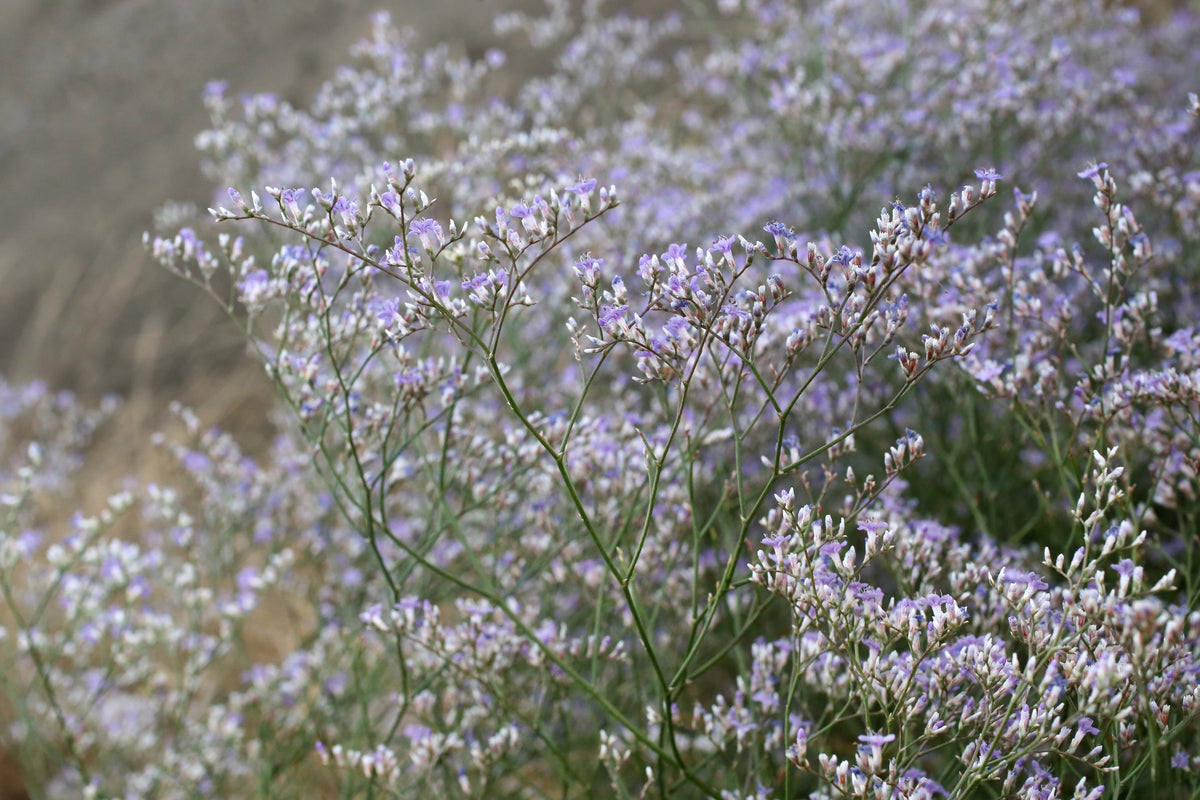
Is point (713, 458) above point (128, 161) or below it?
below

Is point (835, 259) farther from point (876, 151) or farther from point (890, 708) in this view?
point (876, 151)

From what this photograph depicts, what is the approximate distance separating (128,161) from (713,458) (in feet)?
16.1

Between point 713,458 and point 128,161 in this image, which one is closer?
point 713,458

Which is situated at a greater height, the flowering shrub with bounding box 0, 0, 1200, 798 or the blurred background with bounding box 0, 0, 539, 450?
the blurred background with bounding box 0, 0, 539, 450

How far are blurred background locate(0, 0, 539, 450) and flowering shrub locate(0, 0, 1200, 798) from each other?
1.80 m

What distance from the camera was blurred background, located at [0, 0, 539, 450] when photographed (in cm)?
632

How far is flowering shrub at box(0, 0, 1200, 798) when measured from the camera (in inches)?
70.2

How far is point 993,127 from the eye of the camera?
340 centimetres

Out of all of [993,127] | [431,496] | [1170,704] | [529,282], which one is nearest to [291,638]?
[529,282]

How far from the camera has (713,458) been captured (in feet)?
10.7

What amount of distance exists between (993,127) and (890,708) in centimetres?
215

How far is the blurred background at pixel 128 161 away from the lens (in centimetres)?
632

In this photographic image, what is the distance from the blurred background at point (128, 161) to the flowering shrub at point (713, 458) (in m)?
1.80

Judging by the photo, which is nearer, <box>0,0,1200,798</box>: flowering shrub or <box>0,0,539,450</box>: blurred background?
<box>0,0,1200,798</box>: flowering shrub
